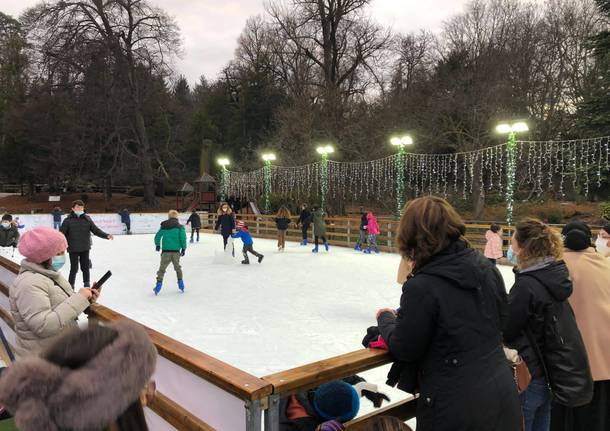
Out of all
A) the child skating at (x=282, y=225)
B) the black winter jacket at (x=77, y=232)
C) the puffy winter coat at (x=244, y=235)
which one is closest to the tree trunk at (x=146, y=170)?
the child skating at (x=282, y=225)

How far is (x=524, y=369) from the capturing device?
1938 mm

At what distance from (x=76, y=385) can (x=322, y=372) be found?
0.79m

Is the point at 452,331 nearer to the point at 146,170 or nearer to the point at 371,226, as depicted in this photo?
the point at 371,226

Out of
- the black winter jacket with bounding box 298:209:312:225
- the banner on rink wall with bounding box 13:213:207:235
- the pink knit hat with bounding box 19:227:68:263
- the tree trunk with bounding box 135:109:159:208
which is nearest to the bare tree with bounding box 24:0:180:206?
the tree trunk with bounding box 135:109:159:208

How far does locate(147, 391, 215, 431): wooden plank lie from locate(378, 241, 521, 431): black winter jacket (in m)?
0.70

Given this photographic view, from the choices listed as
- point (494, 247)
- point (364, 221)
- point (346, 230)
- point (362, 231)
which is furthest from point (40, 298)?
point (346, 230)

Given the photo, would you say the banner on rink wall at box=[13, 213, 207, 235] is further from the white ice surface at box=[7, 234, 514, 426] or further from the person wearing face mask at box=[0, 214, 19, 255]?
the person wearing face mask at box=[0, 214, 19, 255]

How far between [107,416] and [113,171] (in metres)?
32.4

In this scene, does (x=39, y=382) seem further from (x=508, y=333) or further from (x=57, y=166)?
(x=57, y=166)

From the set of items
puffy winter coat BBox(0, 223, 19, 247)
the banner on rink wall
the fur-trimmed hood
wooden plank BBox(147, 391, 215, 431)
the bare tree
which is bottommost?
the banner on rink wall

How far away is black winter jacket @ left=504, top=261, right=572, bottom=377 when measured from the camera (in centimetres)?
190

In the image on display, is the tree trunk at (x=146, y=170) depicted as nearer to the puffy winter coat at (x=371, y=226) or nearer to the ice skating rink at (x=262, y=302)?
the ice skating rink at (x=262, y=302)

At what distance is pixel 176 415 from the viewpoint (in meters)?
1.67

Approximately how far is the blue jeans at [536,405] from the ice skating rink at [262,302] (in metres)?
2.27
